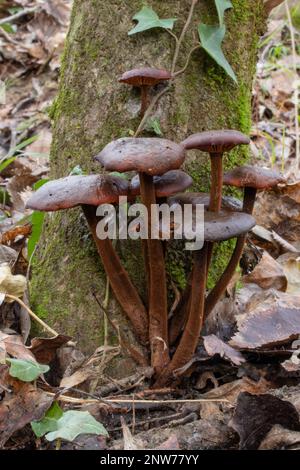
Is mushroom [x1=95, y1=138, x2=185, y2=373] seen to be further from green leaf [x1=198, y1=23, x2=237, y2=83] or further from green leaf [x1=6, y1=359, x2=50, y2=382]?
green leaf [x1=198, y1=23, x2=237, y2=83]

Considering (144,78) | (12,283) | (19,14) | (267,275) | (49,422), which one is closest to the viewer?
(49,422)

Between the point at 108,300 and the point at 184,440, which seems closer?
the point at 184,440

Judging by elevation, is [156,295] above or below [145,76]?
below

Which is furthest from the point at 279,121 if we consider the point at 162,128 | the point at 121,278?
the point at 121,278

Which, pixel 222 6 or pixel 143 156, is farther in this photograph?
pixel 222 6

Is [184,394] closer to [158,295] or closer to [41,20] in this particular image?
[158,295]

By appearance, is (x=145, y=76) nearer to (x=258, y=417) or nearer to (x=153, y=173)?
(x=153, y=173)

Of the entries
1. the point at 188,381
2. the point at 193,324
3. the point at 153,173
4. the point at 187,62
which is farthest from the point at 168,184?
the point at 188,381

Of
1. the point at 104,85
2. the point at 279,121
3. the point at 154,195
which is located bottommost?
the point at 279,121
